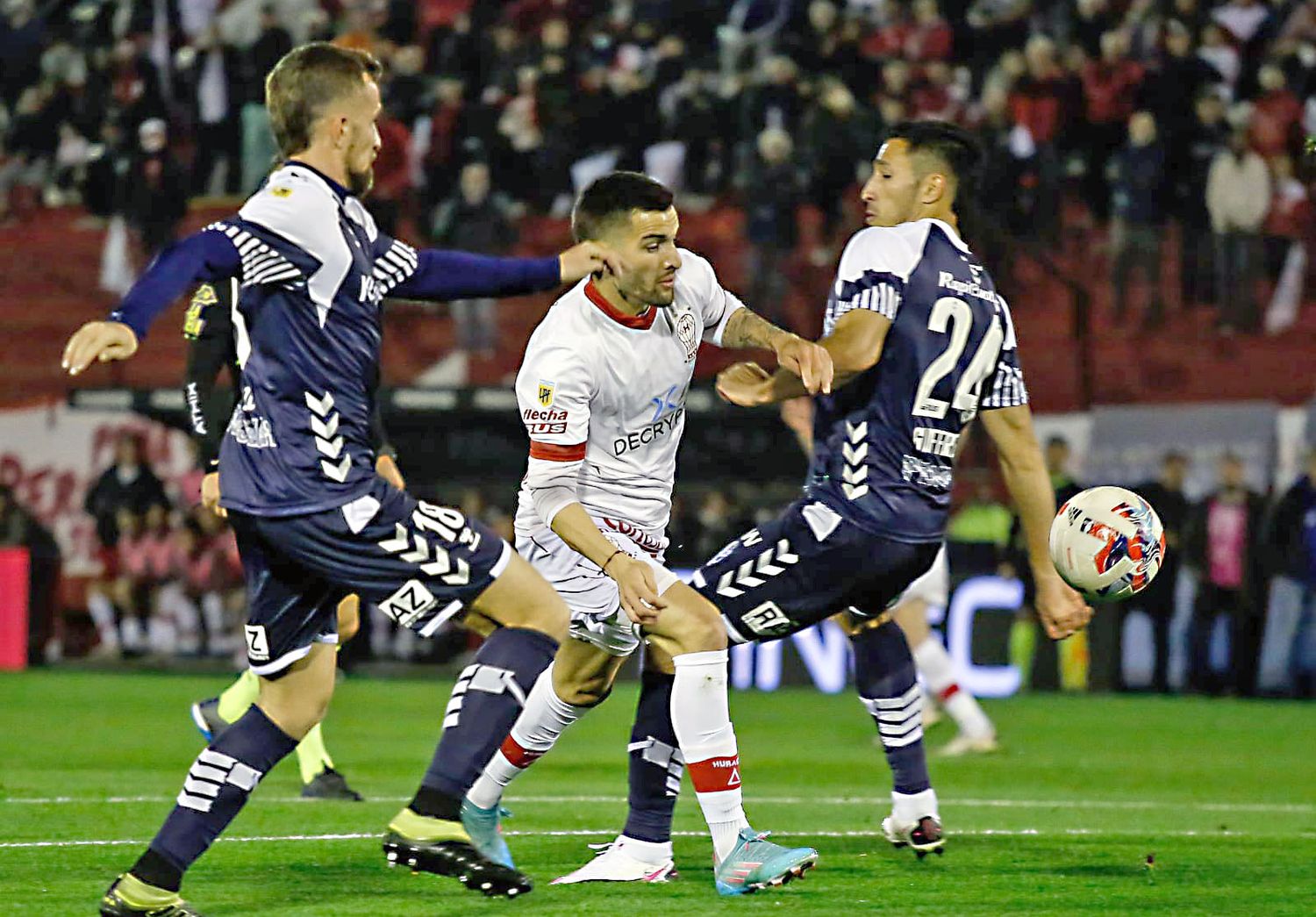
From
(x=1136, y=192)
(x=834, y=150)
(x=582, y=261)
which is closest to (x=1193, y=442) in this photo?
(x=1136, y=192)

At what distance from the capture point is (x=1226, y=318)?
693 inches

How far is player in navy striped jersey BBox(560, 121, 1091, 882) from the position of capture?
6398 millimetres

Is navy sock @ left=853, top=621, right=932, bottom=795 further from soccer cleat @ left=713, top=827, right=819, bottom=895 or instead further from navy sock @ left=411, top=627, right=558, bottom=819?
navy sock @ left=411, top=627, right=558, bottom=819

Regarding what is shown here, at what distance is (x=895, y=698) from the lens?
275 inches

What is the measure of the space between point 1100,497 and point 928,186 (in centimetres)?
124

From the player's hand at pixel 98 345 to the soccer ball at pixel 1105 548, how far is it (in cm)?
339

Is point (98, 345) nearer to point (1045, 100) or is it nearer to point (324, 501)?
point (324, 501)

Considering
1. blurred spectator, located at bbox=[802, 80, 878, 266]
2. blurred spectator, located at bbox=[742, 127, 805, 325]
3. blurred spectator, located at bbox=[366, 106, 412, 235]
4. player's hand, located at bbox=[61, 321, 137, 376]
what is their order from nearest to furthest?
player's hand, located at bbox=[61, 321, 137, 376] < blurred spectator, located at bbox=[742, 127, 805, 325] < blurred spectator, located at bbox=[802, 80, 878, 266] < blurred spectator, located at bbox=[366, 106, 412, 235]

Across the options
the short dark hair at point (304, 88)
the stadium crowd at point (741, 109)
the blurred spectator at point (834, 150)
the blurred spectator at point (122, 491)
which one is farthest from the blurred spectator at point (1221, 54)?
the short dark hair at point (304, 88)

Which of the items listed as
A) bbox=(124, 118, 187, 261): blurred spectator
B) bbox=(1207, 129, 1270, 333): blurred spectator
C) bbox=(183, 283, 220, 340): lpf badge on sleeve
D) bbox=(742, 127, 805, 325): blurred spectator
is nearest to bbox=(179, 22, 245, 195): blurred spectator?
bbox=(124, 118, 187, 261): blurred spectator

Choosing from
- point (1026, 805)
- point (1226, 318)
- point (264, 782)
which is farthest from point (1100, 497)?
point (1226, 318)

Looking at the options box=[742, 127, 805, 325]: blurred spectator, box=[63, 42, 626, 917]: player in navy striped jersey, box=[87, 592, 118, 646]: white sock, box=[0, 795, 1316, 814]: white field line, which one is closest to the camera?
box=[63, 42, 626, 917]: player in navy striped jersey

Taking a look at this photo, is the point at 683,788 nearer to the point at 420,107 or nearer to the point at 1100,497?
the point at 1100,497

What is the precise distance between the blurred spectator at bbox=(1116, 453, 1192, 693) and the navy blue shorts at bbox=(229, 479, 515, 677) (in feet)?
36.6
